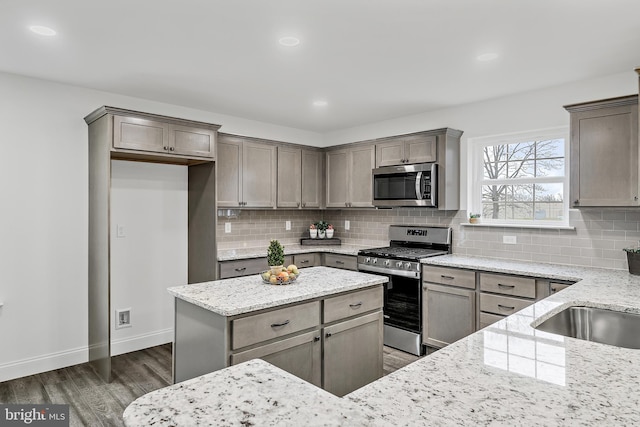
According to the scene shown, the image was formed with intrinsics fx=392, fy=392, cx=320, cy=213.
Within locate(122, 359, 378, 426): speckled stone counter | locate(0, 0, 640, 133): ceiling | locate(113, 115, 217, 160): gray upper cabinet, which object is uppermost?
locate(0, 0, 640, 133): ceiling

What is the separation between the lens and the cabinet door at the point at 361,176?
487 cm

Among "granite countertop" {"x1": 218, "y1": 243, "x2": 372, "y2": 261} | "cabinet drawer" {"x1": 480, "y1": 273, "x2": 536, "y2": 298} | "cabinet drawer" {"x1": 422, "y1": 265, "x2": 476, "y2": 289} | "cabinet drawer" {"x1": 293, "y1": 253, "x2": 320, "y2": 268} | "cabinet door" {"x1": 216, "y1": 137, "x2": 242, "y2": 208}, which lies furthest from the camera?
"cabinet drawer" {"x1": 293, "y1": 253, "x2": 320, "y2": 268}

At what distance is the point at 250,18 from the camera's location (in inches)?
93.6

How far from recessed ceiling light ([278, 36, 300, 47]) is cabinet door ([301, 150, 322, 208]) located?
8.40 feet

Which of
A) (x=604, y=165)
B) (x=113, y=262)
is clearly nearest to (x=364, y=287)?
(x=604, y=165)

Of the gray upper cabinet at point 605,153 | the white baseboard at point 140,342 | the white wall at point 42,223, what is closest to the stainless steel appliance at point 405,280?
the gray upper cabinet at point 605,153

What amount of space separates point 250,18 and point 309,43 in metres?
0.49

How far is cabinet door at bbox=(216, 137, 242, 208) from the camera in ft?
14.4

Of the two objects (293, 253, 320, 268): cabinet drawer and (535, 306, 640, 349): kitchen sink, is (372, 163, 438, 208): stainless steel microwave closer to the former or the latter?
(293, 253, 320, 268): cabinet drawer

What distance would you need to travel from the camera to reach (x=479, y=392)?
102 centimetres

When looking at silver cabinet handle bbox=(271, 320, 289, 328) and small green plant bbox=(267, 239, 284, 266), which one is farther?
small green plant bbox=(267, 239, 284, 266)

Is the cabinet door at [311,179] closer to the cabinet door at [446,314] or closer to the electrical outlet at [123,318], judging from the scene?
the cabinet door at [446,314]

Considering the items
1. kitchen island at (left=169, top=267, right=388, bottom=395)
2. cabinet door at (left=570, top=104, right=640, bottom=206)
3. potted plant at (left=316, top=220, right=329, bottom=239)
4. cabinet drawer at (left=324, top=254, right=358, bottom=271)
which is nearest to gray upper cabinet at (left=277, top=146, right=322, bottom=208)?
potted plant at (left=316, top=220, right=329, bottom=239)

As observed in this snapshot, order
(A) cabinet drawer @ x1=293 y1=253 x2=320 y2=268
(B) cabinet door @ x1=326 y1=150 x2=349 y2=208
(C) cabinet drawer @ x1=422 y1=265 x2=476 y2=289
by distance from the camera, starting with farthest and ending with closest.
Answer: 1. (B) cabinet door @ x1=326 y1=150 x2=349 y2=208
2. (A) cabinet drawer @ x1=293 y1=253 x2=320 y2=268
3. (C) cabinet drawer @ x1=422 y1=265 x2=476 y2=289
